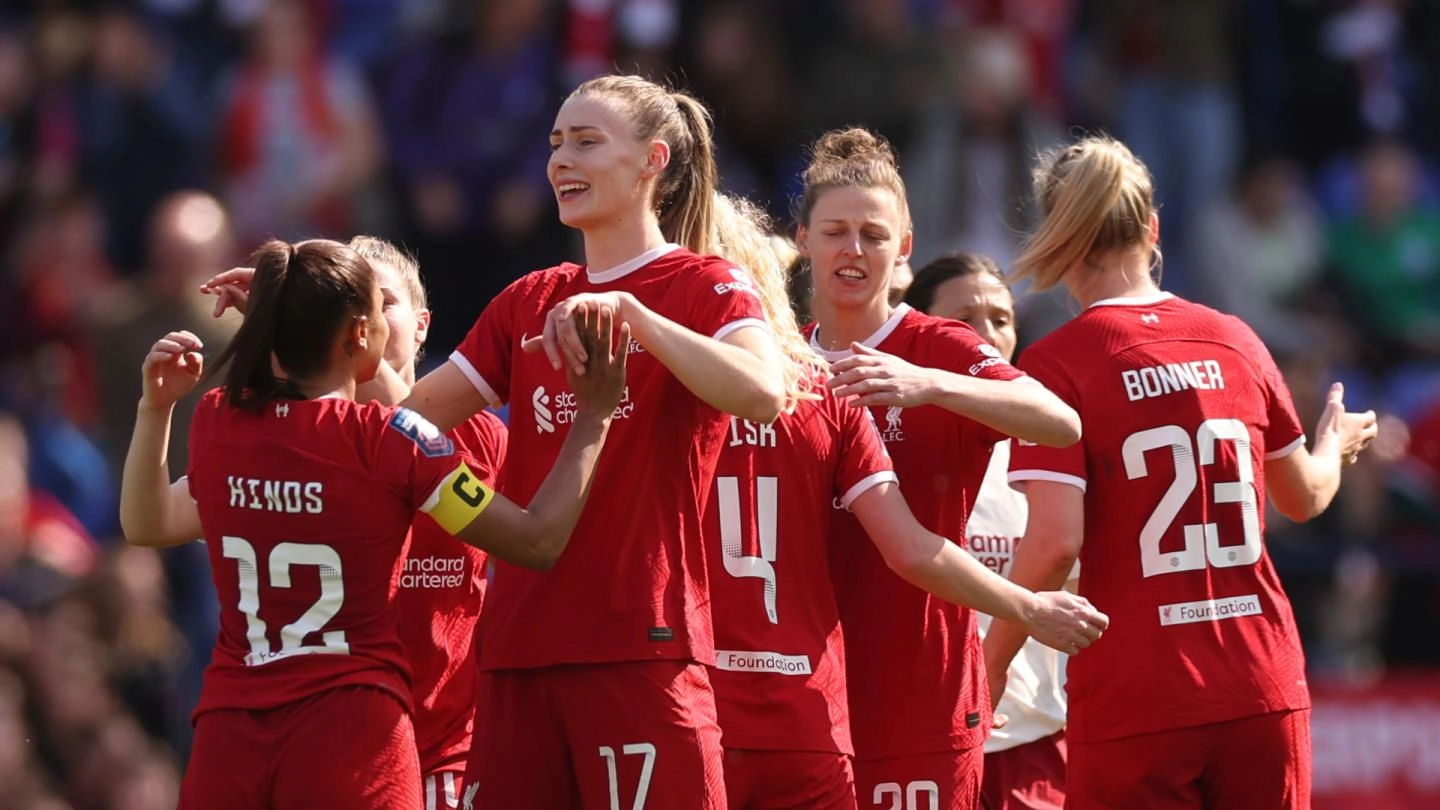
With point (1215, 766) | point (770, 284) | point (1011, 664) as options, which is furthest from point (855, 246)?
point (1215, 766)

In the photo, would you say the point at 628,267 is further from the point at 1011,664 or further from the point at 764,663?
the point at 1011,664

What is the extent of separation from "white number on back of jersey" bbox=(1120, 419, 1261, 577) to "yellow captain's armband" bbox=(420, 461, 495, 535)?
1838mm

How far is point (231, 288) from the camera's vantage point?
16.8ft

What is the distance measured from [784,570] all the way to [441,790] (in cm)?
110

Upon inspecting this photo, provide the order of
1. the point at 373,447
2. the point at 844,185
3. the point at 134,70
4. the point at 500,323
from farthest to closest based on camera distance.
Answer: the point at 134,70 < the point at 844,185 < the point at 500,323 < the point at 373,447

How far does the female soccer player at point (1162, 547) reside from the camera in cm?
527

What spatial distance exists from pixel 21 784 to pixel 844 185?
5.58 m

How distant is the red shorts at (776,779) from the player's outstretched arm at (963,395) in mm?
934

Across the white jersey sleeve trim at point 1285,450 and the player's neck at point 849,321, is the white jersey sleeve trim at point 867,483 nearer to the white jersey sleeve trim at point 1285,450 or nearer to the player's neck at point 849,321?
the player's neck at point 849,321

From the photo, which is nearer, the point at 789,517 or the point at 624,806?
the point at 624,806

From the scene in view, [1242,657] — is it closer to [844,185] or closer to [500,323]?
[844,185]

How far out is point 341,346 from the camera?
4.68 metres

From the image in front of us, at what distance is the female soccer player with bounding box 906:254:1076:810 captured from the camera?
6.18 m

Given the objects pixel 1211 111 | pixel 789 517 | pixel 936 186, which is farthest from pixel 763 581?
pixel 1211 111
